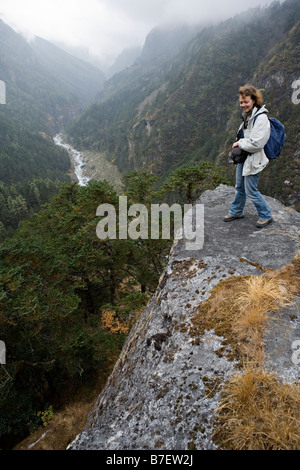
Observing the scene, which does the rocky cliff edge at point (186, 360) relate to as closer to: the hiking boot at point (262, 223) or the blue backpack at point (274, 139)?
the hiking boot at point (262, 223)

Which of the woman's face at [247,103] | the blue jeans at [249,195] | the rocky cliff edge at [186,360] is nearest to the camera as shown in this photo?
the rocky cliff edge at [186,360]

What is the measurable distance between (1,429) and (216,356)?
1363 centimetres

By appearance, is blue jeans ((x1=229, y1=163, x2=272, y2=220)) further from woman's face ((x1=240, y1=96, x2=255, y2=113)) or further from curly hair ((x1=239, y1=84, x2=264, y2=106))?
curly hair ((x1=239, y1=84, x2=264, y2=106))

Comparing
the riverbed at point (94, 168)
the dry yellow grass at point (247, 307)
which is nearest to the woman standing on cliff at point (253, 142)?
the dry yellow grass at point (247, 307)

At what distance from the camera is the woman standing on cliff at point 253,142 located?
4.61 meters

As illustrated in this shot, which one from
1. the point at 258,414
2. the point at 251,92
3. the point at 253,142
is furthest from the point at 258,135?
the point at 258,414

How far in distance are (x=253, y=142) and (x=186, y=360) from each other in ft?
12.8

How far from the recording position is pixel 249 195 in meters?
5.23

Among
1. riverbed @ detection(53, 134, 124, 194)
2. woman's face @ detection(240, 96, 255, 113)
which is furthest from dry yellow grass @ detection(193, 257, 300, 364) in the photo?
riverbed @ detection(53, 134, 124, 194)

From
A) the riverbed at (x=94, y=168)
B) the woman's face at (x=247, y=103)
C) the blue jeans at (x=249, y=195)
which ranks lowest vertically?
the riverbed at (x=94, y=168)

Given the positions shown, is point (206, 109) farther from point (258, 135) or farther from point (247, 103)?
point (258, 135)

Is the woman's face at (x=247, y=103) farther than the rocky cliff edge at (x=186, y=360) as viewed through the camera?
Yes

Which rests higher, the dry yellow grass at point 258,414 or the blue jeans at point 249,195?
the blue jeans at point 249,195
